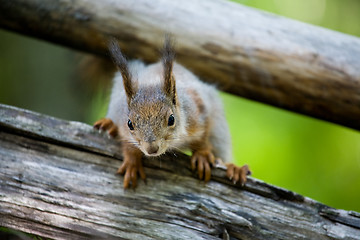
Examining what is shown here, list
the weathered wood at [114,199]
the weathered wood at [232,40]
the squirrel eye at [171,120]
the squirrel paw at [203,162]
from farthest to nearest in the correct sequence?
the weathered wood at [232,40] → the squirrel paw at [203,162] → the squirrel eye at [171,120] → the weathered wood at [114,199]

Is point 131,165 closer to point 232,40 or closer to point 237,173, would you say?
point 237,173

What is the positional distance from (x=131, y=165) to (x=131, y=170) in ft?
0.07

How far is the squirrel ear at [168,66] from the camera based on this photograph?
4.97ft

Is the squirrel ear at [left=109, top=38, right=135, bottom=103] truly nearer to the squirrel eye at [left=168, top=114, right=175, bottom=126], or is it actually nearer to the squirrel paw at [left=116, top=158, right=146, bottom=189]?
the squirrel eye at [left=168, top=114, right=175, bottom=126]

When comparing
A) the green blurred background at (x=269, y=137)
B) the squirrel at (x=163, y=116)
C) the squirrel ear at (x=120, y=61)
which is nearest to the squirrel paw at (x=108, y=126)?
the squirrel at (x=163, y=116)

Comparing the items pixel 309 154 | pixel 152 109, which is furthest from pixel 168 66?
pixel 309 154

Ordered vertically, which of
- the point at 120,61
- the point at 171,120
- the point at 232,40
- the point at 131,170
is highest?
the point at 232,40

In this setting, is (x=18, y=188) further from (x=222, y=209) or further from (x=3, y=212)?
(x=222, y=209)

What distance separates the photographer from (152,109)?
5.02 feet

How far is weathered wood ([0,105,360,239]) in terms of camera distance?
1.46 metres

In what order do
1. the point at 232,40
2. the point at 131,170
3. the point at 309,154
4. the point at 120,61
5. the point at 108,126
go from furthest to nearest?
the point at 309,154 → the point at 232,40 → the point at 108,126 → the point at 131,170 → the point at 120,61

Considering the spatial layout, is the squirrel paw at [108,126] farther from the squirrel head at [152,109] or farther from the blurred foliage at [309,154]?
the blurred foliage at [309,154]

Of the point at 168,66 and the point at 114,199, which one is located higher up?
the point at 168,66

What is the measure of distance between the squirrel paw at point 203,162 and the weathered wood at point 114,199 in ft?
0.10
